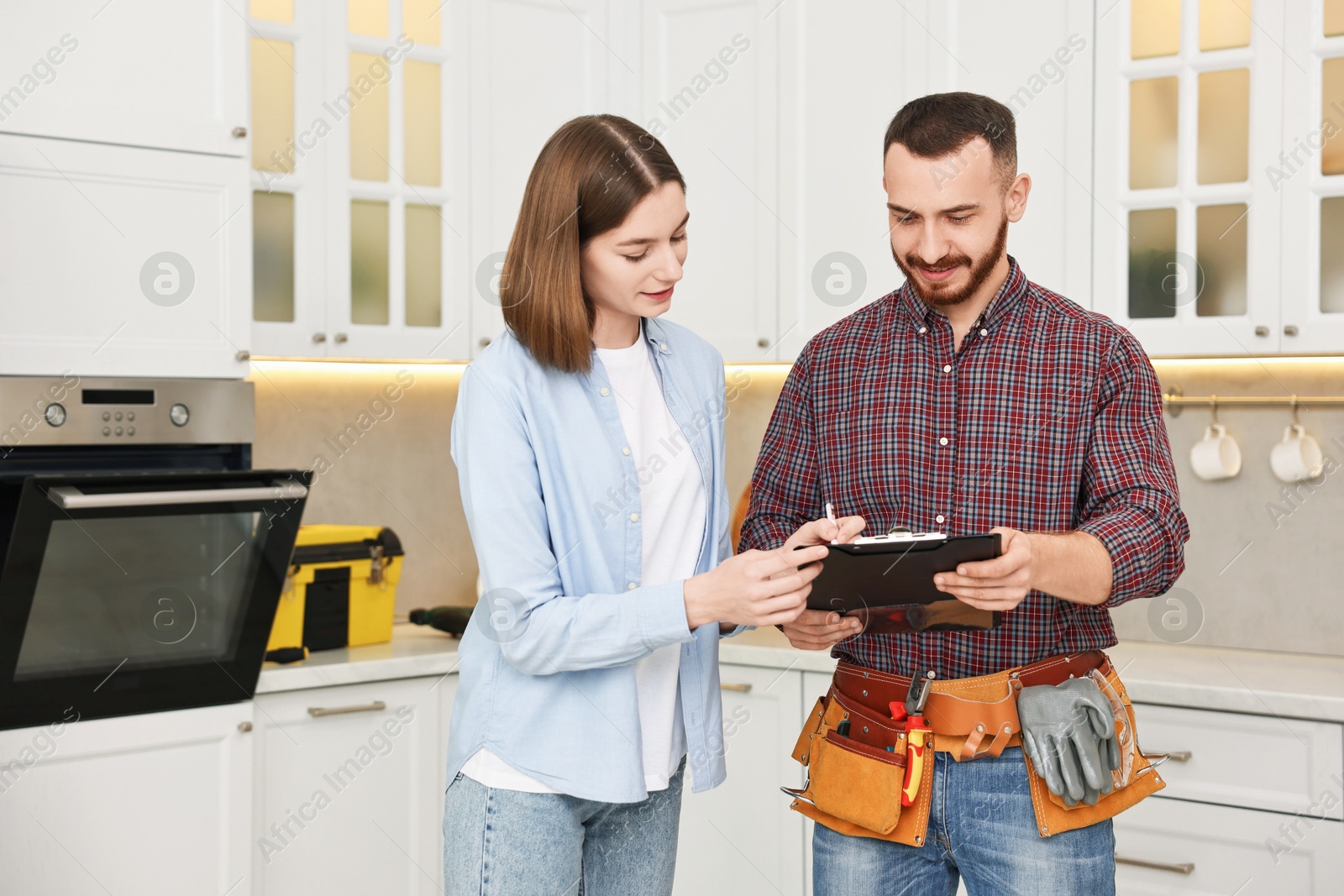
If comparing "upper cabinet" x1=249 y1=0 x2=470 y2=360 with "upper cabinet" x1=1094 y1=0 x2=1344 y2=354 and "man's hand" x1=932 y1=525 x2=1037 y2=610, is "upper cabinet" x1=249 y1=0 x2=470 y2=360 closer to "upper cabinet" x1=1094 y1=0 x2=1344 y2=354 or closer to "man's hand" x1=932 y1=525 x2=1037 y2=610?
"upper cabinet" x1=1094 y1=0 x2=1344 y2=354

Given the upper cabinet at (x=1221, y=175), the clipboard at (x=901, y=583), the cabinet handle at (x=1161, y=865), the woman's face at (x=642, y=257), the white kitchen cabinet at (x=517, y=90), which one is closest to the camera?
the clipboard at (x=901, y=583)

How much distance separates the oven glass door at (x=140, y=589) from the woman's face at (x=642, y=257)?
1.19m

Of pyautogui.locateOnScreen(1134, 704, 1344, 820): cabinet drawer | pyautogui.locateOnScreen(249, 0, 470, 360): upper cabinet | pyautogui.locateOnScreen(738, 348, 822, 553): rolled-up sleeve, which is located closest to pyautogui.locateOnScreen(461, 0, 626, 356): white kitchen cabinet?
pyautogui.locateOnScreen(249, 0, 470, 360): upper cabinet

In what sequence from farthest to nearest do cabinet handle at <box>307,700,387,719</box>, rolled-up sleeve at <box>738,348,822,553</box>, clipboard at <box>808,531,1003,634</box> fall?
cabinet handle at <box>307,700,387,719</box> → rolled-up sleeve at <box>738,348,822,553</box> → clipboard at <box>808,531,1003,634</box>

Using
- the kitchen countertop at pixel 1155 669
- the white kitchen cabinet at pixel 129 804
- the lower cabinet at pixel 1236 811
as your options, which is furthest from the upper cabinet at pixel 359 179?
the lower cabinet at pixel 1236 811

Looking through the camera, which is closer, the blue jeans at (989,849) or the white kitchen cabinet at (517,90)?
the blue jeans at (989,849)

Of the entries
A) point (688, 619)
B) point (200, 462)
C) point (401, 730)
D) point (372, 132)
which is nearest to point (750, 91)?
point (372, 132)

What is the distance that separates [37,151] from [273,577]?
89 centimetres

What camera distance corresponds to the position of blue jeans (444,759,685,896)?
4.09ft

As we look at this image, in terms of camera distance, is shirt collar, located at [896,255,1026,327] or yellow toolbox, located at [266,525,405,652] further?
yellow toolbox, located at [266,525,405,652]

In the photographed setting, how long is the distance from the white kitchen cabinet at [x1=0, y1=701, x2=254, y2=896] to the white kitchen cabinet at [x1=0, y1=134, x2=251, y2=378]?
66 centimetres

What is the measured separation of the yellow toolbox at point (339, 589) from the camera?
2520 millimetres

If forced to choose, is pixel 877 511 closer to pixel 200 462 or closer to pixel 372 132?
pixel 200 462

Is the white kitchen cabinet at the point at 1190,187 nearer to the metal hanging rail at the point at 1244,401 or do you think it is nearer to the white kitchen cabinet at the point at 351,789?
the metal hanging rail at the point at 1244,401
